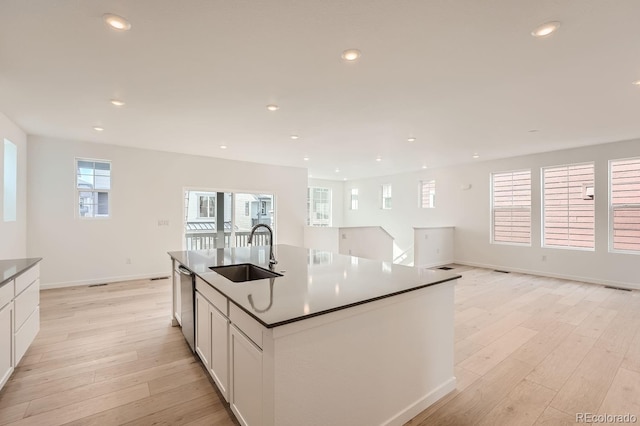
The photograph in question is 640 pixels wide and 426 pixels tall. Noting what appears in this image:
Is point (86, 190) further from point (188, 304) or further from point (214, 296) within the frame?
point (214, 296)

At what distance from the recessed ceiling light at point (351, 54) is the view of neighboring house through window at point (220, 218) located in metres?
5.06

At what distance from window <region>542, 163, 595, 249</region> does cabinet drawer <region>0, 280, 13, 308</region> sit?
791 centimetres

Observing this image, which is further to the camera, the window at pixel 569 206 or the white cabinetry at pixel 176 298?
the window at pixel 569 206

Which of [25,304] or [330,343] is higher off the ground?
[330,343]

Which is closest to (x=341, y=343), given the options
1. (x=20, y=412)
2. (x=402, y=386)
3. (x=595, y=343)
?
(x=402, y=386)

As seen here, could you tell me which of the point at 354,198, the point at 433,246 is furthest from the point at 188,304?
the point at 354,198

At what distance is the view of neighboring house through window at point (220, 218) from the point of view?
6410mm

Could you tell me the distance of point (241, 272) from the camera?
2646mm

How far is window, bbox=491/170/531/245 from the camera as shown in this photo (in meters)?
6.33

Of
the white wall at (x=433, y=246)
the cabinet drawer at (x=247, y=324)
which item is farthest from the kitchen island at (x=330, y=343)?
the white wall at (x=433, y=246)

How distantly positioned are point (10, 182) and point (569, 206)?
9.43 meters

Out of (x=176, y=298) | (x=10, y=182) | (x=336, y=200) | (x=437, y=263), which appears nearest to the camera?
(x=176, y=298)

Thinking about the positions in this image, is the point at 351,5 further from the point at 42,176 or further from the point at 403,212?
the point at 403,212

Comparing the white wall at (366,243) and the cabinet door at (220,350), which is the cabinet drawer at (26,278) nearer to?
the cabinet door at (220,350)
